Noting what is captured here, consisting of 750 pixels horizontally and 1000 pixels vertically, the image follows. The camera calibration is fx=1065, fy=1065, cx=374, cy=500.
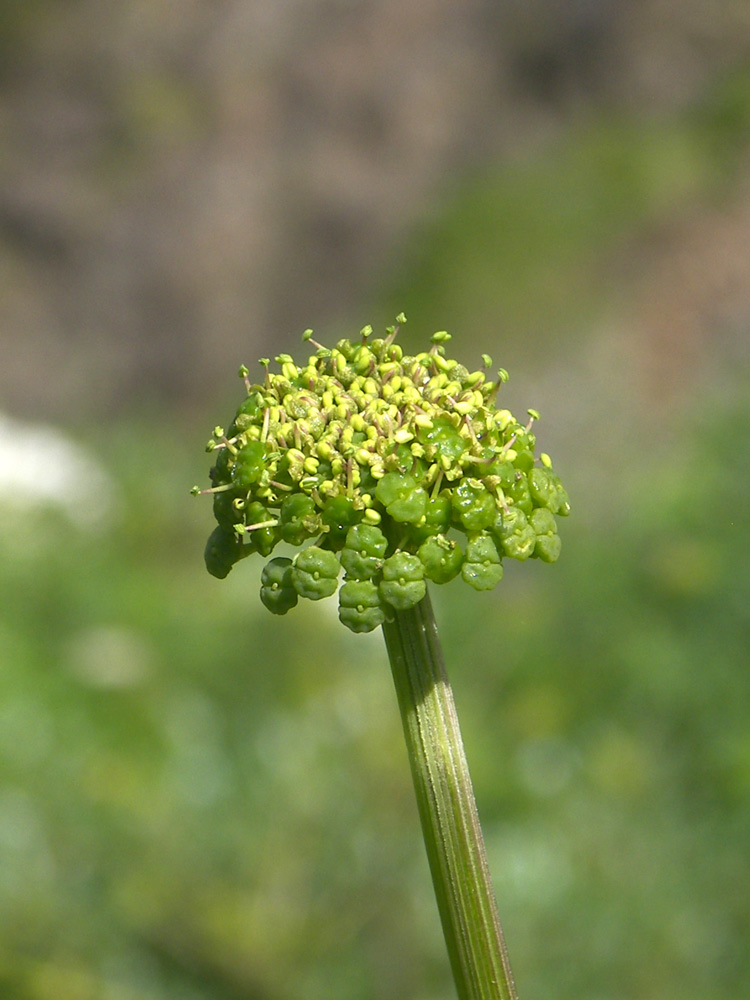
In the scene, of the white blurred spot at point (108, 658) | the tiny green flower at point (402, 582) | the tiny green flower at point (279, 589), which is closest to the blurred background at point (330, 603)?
the white blurred spot at point (108, 658)

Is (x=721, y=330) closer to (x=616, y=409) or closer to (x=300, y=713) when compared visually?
(x=616, y=409)

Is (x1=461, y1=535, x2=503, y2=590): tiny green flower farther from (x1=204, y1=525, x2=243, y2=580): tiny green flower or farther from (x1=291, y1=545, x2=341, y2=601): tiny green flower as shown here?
(x1=204, y1=525, x2=243, y2=580): tiny green flower

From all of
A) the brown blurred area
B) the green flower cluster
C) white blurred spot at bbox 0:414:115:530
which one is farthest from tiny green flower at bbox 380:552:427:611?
the brown blurred area

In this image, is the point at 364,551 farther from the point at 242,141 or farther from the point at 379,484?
the point at 242,141

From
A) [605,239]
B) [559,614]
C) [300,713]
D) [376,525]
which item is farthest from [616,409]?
[376,525]

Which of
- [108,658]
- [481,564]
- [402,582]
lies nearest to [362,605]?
[402,582]
